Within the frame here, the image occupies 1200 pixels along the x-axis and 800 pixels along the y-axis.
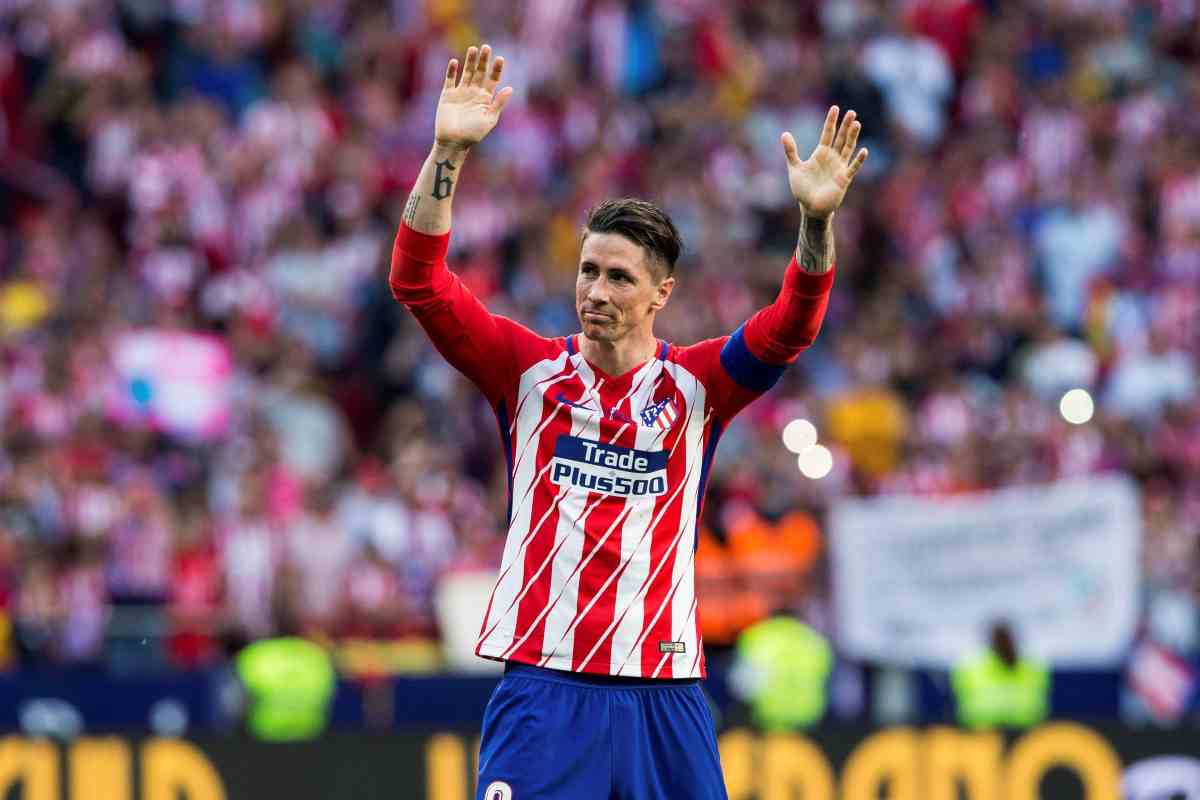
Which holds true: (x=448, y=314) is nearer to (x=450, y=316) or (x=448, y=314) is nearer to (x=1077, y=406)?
(x=450, y=316)

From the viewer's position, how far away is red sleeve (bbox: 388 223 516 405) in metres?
6.08

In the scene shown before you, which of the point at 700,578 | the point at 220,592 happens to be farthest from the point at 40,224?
the point at 700,578

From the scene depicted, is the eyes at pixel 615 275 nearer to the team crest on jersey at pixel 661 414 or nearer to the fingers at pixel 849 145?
the team crest on jersey at pixel 661 414

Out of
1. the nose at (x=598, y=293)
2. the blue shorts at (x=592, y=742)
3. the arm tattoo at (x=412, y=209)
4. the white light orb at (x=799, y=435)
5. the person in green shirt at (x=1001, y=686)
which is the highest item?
the white light orb at (x=799, y=435)

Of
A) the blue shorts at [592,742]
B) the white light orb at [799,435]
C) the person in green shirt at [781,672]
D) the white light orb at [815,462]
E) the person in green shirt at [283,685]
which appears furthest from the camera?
the white light orb at [799,435]

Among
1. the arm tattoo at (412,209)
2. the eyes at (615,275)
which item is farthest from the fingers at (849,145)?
the arm tattoo at (412,209)

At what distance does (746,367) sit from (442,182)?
967 mm

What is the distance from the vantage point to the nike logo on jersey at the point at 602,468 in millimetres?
6168

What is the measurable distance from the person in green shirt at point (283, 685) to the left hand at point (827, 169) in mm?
6840

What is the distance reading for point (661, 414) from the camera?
6.26 metres

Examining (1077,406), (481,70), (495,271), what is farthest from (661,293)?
(1077,406)

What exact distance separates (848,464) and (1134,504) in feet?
7.23

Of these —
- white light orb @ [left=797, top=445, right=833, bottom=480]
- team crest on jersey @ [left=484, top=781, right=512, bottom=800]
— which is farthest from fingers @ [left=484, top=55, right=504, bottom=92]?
white light orb @ [left=797, top=445, right=833, bottom=480]

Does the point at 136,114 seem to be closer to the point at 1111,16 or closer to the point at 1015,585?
the point at 1015,585
